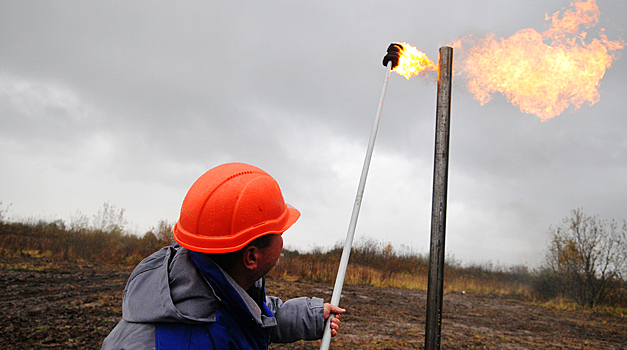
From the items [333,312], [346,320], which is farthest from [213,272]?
[346,320]

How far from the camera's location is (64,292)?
25.6ft

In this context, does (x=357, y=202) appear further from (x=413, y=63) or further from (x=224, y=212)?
(x=413, y=63)

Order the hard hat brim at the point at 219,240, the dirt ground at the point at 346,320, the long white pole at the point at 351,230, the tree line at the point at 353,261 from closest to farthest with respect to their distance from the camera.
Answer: the hard hat brim at the point at 219,240
the long white pole at the point at 351,230
the dirt ground at the point at 346,320
the tree line at the point at 353,261

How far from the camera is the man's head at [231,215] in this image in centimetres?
134

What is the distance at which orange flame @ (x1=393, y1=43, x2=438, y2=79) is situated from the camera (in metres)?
3.90

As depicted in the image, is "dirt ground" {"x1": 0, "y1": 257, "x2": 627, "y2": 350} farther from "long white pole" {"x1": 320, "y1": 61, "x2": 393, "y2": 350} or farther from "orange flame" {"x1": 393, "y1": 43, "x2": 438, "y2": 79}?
"orange flame" {"x1": 393, "y1": 43, "x2": 438, "y2": 79}

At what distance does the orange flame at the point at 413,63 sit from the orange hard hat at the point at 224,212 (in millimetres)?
3039

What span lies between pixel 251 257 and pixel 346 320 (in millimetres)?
7278

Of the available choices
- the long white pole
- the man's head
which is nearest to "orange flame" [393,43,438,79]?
the long white pole

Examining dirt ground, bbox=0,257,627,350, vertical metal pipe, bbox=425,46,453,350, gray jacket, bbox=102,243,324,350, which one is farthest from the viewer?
dirt ground, bbox=0,257,627,350

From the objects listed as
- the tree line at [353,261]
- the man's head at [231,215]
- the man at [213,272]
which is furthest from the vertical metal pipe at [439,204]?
the tree line at [353,261]

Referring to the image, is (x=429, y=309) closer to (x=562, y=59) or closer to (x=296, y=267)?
(x=562, y=59)

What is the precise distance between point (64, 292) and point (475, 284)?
20275 mm

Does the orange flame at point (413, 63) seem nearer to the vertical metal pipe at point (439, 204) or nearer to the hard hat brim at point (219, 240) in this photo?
the vertical metal pipe at point (439, 204)
